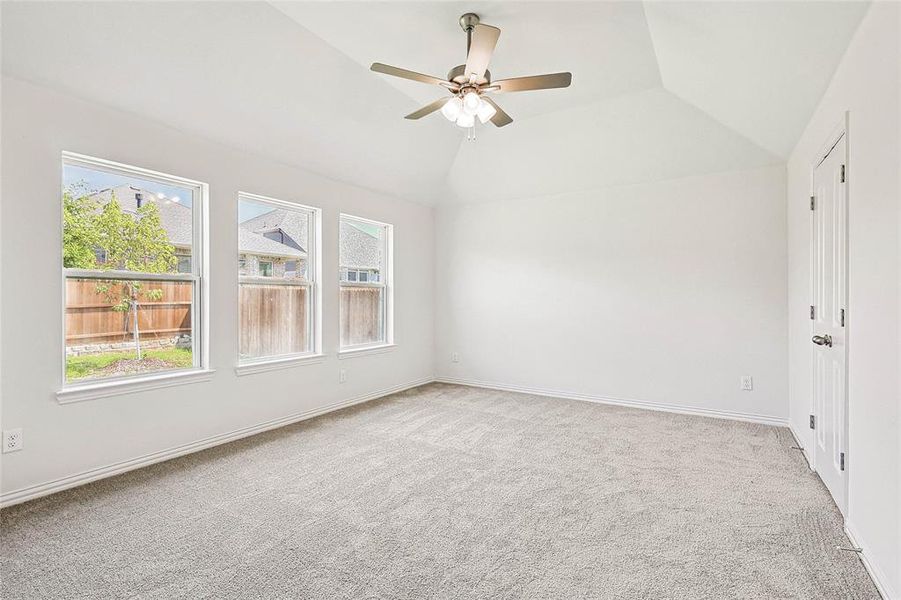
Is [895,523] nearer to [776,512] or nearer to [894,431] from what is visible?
[894,431]

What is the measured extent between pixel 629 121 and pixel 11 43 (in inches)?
174

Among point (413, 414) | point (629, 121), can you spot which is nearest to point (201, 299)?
point (413, 414)

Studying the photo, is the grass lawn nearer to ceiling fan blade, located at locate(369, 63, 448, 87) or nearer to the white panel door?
ceiling fan blade, located at locate(369, 63, 448, 87)

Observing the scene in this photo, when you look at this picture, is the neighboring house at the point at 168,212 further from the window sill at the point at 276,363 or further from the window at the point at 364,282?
the window at the point at 364,282

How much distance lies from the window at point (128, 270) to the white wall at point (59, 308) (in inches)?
4.9

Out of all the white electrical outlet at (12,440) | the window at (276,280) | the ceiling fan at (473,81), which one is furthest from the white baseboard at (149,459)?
the ceiling fan at (473,81)

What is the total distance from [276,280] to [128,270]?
123cm

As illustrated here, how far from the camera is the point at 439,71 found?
356 centimetres

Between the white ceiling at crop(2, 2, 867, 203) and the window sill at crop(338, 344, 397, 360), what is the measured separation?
1.85 meters

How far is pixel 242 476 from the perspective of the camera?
298cm

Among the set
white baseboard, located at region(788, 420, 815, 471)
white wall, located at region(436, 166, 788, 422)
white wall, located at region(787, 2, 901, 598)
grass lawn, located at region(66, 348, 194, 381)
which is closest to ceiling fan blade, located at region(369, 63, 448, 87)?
white wall, located at region(787, 2, 901, 598)

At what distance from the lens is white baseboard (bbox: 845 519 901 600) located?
1.74 metres

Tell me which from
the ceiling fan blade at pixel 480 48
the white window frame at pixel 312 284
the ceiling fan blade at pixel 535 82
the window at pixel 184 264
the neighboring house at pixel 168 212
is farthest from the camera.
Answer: the white window frame at pixel 312 284

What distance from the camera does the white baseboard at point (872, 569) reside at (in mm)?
1735
